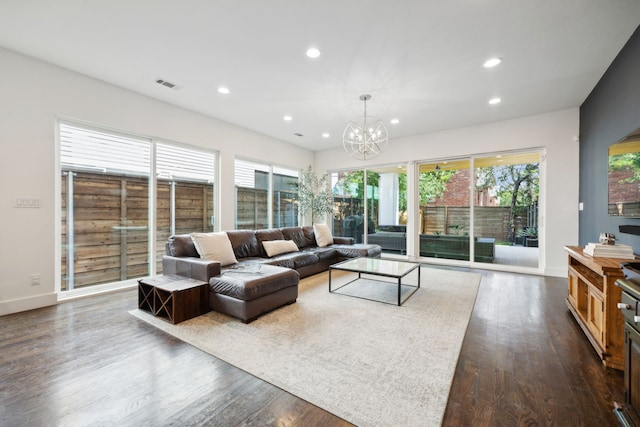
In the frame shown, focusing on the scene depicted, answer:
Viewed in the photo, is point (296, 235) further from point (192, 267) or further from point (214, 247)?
point (192, 267)

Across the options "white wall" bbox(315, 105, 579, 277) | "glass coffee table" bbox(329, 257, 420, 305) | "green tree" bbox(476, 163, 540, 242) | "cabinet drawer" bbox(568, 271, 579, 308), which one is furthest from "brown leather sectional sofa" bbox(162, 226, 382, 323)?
"white wall" bbox(315, 105, 579, 277)

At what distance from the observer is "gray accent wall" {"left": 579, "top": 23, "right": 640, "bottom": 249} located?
2746 millimetres

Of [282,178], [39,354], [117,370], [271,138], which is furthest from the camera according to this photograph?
[282,178]

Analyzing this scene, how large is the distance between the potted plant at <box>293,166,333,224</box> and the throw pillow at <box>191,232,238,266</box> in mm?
3456

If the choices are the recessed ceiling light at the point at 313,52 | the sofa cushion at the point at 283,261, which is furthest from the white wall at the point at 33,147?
the recessed ceiling light at the point at 313,52

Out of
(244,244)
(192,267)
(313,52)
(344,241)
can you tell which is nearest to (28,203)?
(192,267)

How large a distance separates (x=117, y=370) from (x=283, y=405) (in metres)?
1.29

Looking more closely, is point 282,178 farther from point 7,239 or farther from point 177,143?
point 7,239

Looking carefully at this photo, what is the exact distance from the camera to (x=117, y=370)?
6.45ft

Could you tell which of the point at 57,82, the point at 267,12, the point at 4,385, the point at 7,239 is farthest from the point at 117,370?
the point at 57,82

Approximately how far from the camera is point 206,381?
185cm

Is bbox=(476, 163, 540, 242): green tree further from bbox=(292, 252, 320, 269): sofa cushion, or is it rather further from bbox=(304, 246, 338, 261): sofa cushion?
bbox=(292, 252, 320, 269): sofa cushion

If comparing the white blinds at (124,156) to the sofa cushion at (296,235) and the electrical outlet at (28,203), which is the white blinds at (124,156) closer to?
the electrical outlet at (28,203)

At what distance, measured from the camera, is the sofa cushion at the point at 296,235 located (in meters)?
5.31
